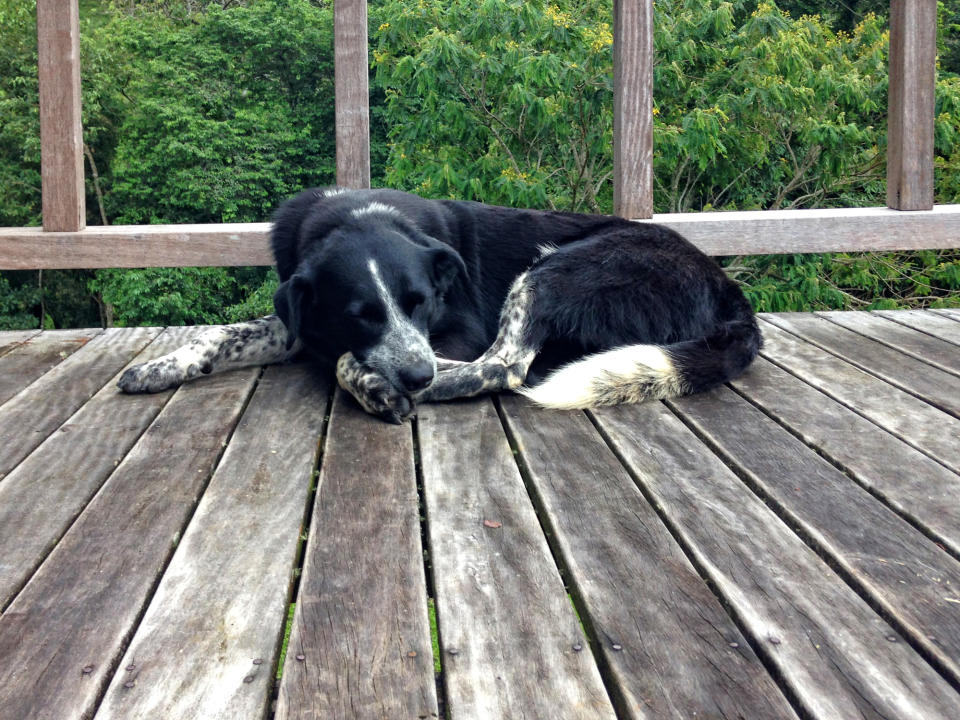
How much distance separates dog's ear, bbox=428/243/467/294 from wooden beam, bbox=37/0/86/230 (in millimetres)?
1331

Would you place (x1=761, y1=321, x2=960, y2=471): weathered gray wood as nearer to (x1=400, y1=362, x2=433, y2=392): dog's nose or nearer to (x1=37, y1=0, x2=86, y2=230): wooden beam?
(x1=400, y1=362, x2=433, y2=392): dog's nose

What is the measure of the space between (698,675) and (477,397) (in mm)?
1594

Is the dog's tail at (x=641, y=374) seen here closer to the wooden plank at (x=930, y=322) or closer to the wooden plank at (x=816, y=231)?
the wooden plank at (x=816, y=231)

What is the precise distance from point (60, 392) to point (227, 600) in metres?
1.58

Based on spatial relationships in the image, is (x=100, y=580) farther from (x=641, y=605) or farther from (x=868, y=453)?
(x=868, y=453)

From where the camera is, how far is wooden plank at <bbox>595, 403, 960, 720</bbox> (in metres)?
1.26

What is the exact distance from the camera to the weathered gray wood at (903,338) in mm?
3176

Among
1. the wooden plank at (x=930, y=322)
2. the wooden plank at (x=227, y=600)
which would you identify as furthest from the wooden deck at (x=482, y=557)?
the wooden plank at (x=930, y=322)

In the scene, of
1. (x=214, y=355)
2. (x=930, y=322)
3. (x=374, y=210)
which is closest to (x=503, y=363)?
(x=374, y=210)

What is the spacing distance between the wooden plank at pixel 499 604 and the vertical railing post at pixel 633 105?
160 centimetres

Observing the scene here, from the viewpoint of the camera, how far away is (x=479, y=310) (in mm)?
3254

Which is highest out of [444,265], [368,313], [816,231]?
[816,231]

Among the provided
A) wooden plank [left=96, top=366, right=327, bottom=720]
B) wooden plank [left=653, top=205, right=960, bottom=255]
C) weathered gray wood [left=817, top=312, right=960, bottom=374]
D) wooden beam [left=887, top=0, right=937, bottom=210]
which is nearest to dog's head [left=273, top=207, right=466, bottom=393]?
wooden plank [left=96, top=366, right=327, bottom=720]

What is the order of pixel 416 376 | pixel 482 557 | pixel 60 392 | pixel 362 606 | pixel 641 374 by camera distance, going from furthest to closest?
pixel 60 392 → pixel 641 374 → pixel 416 376 → pixel 482 557 → pixel 362 606
